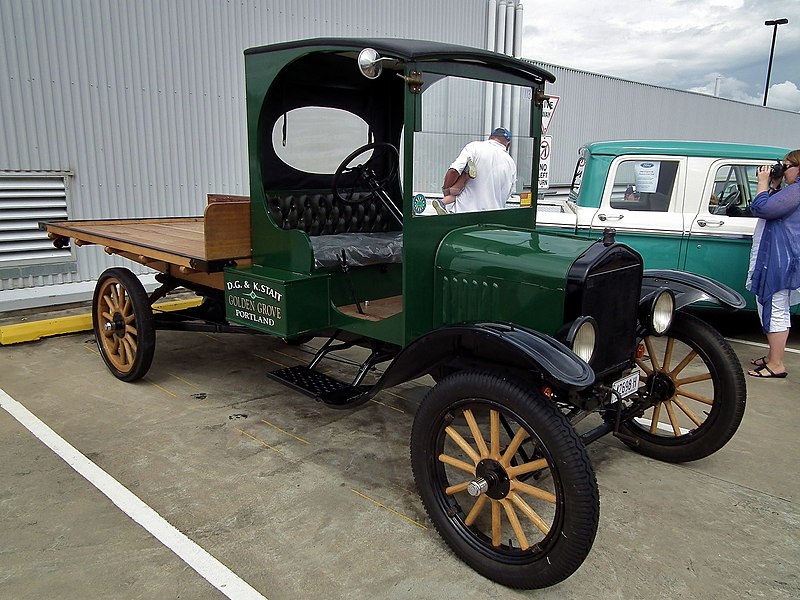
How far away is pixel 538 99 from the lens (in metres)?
3.71

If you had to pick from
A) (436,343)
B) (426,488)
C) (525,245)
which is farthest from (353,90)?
(426,488)

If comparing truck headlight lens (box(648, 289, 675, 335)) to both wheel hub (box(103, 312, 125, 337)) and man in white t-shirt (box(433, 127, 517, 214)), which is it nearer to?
man in white t-shirt (box(433, 127, 517, 214))

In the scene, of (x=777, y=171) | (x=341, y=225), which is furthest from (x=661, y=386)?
(x=341, y=225)

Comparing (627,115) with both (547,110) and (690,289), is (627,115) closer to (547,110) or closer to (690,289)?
(547,110)

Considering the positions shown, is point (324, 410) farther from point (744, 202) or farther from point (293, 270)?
point (744, 202)

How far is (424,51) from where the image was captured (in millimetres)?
2904

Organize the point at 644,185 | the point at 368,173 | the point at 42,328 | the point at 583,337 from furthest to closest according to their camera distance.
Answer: the point at 644,185 < the point at 42,328 < the point at 368,173 < the point at 583,337

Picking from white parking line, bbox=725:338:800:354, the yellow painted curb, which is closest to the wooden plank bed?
the yellow painted curb

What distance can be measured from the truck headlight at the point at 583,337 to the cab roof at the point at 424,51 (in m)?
1.35

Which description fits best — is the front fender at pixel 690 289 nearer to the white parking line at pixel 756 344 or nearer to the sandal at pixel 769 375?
the sandal at pixel 769 375

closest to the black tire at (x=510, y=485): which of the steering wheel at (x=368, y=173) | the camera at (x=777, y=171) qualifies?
the steering wheel at (x=368, y=173)

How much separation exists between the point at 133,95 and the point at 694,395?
6376mm

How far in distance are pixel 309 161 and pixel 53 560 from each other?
281 centimetres

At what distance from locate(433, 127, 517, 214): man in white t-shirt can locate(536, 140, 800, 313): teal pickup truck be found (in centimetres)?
275
